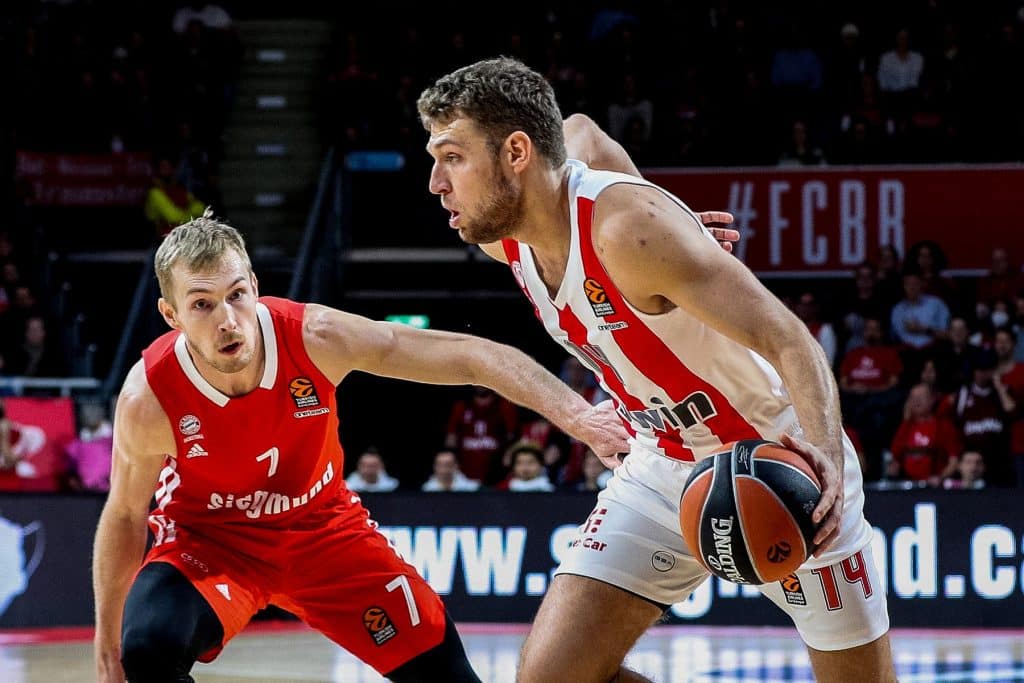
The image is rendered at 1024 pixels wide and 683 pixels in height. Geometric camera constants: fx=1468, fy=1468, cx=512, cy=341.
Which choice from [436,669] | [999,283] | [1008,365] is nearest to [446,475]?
[1008,365]

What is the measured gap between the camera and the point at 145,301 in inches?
505

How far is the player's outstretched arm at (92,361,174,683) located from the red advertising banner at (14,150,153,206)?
34.1ft

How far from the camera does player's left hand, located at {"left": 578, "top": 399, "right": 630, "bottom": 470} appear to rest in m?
4.04

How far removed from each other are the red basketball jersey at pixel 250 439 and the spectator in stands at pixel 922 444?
698 cm

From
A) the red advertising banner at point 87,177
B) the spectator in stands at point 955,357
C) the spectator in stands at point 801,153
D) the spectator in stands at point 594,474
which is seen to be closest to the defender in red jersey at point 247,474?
the spectator in stands at point 594,474

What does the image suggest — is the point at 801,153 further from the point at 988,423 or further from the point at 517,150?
the point at 517,150

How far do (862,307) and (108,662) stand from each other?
890cm

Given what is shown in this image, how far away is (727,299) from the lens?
343 centimetres

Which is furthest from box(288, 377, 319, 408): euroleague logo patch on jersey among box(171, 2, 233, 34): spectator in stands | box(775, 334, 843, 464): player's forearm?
box(171, 2, 233, 34): spectator in stands

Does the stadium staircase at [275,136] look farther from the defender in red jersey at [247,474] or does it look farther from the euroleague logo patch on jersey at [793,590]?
the euroleague logo patch on jersey at [793,590]

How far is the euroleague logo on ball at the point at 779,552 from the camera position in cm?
333

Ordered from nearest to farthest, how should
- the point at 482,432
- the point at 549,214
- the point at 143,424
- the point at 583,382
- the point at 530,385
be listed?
the point at 549,214 → the point at 530,385 → the point at 143,424 → the point at 583,382 → the point at 482,432

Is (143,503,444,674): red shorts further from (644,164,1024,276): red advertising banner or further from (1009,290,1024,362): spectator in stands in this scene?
(644,164,1024,276): red advertising banner

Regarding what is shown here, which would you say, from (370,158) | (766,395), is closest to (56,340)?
(370,158)
